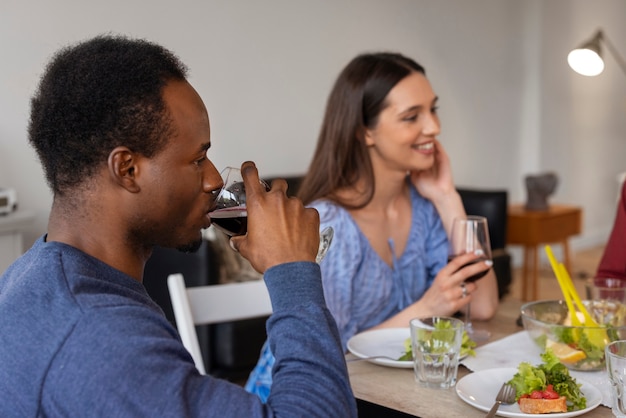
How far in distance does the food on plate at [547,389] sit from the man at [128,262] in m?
0.40

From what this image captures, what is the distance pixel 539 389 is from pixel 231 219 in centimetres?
56

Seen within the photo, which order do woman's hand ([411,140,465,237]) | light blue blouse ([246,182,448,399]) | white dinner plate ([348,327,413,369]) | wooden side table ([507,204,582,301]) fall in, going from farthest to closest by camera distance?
1. wooden side table ([507,204,582,301])
2. woman's hand ([411,140,465,237])
3. light blue blouse ([246,182,448,399])
4. white dinner plate ([348,327,413,369])

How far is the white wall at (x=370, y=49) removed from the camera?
11.3 ft

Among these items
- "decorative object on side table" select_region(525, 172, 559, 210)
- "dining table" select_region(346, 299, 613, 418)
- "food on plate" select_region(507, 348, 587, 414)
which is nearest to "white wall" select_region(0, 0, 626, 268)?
"decorative object on side table" select_region(525, 172, 559, 210)

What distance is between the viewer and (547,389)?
1263 millimetres

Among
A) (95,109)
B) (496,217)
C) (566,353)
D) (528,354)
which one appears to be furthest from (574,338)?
(496,217)

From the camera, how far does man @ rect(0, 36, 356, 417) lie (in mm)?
828

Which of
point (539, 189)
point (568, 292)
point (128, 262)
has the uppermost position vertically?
point (128, 262)

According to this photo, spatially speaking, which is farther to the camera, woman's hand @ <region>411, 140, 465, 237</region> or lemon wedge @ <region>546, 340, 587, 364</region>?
woman's hand @ <region>411, 140, 465, 237</region>

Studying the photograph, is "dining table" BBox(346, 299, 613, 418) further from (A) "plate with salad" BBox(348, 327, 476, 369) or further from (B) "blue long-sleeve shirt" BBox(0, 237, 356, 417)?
(B) "blue long-sleeve shirt" BBox(0, 237, 356, 417)

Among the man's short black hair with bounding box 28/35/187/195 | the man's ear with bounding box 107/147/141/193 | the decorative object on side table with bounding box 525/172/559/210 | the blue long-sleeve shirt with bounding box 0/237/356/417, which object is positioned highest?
the man's short black hair with bounding box 28/35/187/195

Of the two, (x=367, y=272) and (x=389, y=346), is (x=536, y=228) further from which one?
(x=389, y=346)

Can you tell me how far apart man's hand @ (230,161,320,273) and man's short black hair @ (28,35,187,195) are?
17 centimetres

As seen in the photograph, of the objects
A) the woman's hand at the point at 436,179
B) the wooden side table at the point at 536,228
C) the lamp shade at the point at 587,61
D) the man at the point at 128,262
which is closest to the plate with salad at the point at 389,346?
the man at the point at 128,262
